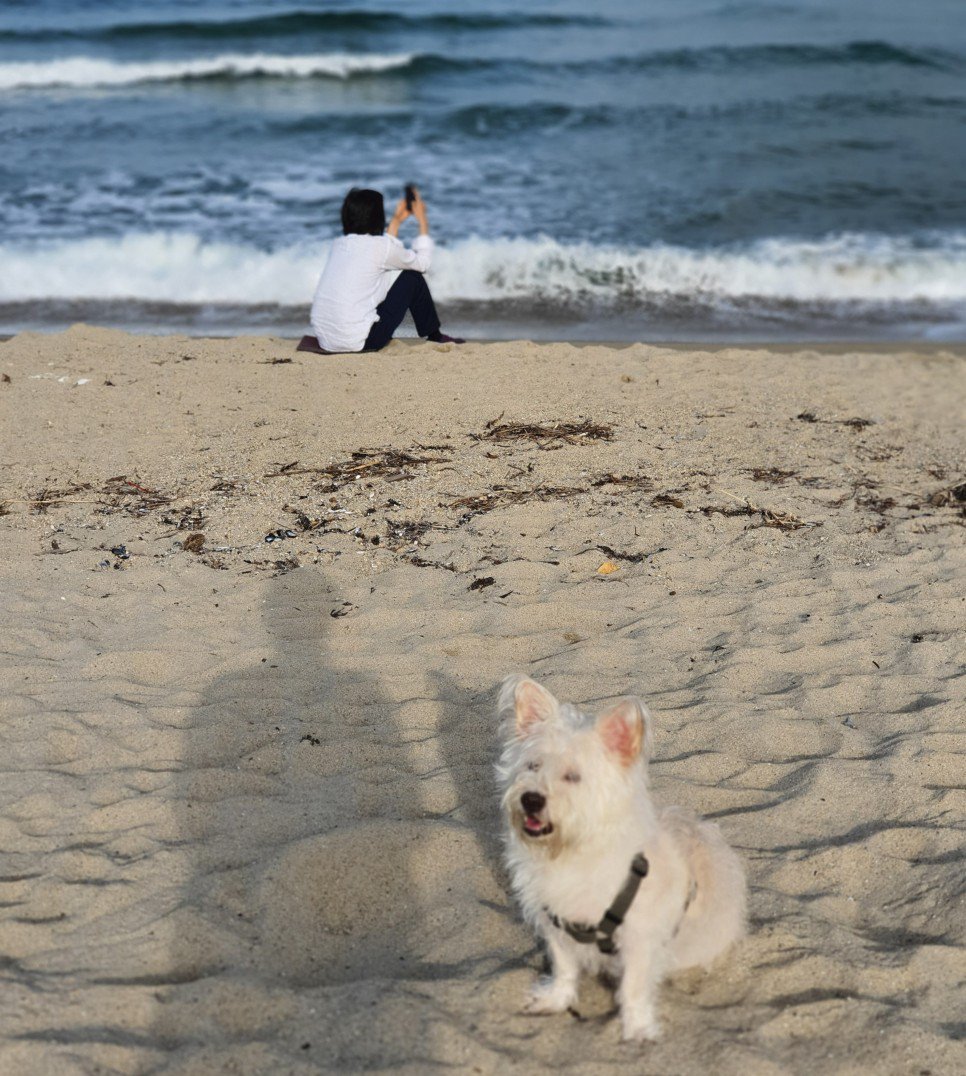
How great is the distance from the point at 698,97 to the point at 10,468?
768 inches

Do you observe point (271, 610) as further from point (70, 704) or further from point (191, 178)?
point (191, 178)

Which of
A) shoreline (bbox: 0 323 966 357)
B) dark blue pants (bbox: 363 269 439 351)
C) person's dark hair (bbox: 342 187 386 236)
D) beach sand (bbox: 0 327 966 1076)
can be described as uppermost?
person's dark hair (bbox: 342 187 386 236)

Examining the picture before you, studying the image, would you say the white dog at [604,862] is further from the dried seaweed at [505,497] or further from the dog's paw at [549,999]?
the dried seaweed at [505,497]

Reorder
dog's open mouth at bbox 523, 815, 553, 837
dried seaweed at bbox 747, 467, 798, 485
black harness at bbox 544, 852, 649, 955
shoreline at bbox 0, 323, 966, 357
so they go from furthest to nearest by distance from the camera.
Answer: shoreline at bbox 0, 323, 966, 357, dried seaweed at bbox 747, 467, 798, 485, black harness at bbox 544, 852, 649, 955, dog's open mouth at bbox 523, 815, 553, 837

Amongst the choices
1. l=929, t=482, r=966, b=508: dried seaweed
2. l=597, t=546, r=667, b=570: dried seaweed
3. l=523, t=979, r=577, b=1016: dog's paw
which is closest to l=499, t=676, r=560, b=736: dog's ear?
l=523, t=979, r=577, b=1016: dog's paw

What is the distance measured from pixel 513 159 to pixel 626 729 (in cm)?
1745

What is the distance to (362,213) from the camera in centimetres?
911

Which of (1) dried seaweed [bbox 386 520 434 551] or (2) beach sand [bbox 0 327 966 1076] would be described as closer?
(2) beach sand [bbox 0 327 966 1076]

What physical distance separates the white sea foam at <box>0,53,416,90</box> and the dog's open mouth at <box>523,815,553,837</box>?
1027 inches

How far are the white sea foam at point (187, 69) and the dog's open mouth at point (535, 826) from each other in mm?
26094

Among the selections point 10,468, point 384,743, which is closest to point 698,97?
point 10,468

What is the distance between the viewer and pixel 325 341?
925 centimetres

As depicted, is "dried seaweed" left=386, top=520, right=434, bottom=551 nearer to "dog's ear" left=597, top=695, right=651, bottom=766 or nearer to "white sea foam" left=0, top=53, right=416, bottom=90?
"dog's ear" left=597, top=695, right=651, bottom=766

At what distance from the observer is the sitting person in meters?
9.09
